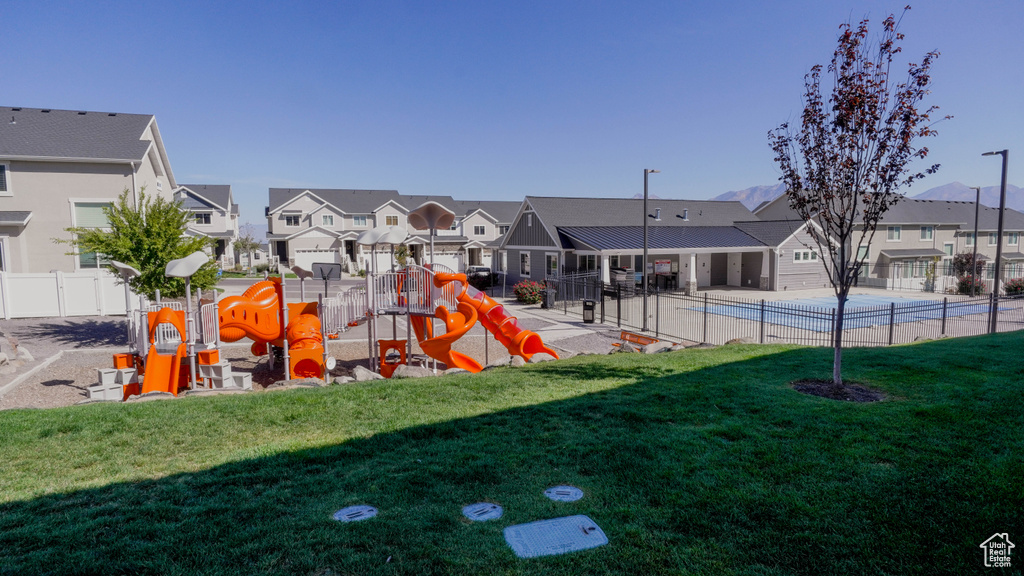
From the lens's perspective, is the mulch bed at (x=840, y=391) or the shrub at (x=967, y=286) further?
the shrub at (x=967, y=286)

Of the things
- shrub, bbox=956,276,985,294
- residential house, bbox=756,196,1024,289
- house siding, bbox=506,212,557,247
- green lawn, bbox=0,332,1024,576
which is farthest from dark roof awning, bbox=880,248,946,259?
green lawn, bbox=0,332,1024,576

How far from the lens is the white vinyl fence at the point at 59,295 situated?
834 inches

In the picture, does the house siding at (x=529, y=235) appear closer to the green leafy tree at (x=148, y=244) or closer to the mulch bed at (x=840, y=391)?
the green leafy tree at (x=148, y=244)

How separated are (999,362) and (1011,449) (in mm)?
5502

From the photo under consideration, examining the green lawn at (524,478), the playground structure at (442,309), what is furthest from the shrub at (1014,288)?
the playground structure at (442,309)

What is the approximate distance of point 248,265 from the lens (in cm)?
5328

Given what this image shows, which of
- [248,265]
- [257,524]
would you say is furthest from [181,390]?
[248,265]

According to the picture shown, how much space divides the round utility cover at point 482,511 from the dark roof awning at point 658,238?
78.0 feet

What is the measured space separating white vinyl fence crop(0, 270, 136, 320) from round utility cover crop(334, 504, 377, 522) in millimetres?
21206

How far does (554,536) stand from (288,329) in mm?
10873

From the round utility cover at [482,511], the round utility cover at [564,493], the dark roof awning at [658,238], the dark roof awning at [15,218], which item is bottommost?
the round utility cover at [482,511]

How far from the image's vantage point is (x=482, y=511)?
14.5 ft

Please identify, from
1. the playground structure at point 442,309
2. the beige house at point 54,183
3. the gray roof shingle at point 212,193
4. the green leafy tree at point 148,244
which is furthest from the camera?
the gray roof shingle at point 212,193

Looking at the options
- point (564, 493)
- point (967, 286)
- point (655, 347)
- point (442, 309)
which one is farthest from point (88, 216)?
point (967, 286)
